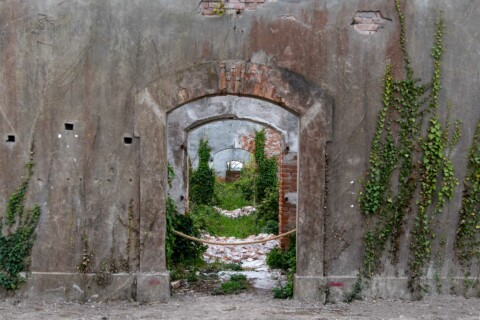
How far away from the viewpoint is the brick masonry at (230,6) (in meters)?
6.30

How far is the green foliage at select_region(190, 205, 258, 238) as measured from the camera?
42.2ft

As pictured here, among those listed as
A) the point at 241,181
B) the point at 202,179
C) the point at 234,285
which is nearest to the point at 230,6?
the point at 234,285

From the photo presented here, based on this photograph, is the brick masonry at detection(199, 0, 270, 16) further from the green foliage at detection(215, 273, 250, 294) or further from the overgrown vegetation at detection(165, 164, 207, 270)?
the green foliage at detection(215, 273, 250, 294)

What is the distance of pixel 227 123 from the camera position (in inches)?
690

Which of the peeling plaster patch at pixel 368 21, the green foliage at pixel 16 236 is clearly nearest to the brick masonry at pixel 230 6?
the peeling plaster patch at pixel 368 21

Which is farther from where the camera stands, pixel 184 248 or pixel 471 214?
pixel 184 248

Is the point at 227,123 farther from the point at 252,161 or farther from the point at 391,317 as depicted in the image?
the point at 391,317

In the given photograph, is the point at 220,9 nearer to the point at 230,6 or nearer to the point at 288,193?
the point at 230,6

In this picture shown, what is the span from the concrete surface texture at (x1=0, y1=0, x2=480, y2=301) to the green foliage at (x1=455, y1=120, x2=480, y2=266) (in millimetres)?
618

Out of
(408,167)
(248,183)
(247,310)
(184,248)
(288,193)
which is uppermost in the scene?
(248,183)

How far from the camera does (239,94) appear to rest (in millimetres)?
6387

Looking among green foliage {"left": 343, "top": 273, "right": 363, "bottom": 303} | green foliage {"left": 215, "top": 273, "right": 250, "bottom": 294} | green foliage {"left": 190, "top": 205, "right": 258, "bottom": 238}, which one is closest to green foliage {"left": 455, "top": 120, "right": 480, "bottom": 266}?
green foliage {"left": 343, "top": 273, "right": 363, "bottom": 303}

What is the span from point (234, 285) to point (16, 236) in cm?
292

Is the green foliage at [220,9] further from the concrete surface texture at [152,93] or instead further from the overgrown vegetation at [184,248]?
the overgrown vegetation at [184,248]
